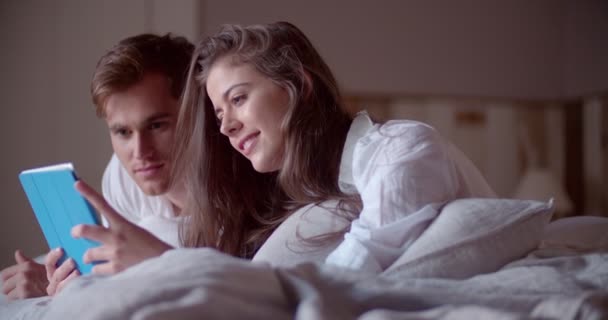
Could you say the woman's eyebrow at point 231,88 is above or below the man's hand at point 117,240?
above

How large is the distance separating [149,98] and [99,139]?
1440 mm

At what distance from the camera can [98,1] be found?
3064mm

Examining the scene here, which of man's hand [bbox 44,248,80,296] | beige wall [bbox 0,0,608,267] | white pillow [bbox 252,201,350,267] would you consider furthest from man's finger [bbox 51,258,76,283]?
beige wall [bbox 0,0,608,267]

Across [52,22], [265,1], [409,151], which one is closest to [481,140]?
[265,1]

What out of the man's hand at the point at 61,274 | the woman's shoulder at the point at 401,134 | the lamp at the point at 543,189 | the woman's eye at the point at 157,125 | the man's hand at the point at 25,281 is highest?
the woman's shoulder at the point at 401,134

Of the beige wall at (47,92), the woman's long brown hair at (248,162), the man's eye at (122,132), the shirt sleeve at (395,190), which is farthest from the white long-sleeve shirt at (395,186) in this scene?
the beige wall at (47,92)

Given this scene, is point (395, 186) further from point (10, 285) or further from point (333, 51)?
point (333, 51)

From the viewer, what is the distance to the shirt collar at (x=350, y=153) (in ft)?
4.46

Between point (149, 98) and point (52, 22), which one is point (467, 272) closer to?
point (149, 98)

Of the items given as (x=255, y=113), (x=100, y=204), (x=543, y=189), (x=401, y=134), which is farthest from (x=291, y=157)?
(x=543, y=189)

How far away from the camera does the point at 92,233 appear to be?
105 cm

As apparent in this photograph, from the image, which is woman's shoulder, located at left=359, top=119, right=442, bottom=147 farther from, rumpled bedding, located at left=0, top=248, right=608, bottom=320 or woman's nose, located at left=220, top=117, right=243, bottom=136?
rumpled bedding, located at left=0, top=248, right=608, bottom=320

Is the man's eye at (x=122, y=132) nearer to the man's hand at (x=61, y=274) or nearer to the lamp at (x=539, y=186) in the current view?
the man's hand at (x=61, y=274)

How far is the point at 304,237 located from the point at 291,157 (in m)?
0.21
